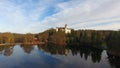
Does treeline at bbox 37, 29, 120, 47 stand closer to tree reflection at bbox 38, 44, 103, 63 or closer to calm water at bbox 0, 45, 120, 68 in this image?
tree reflection at bbox 38, 44, 103, 63

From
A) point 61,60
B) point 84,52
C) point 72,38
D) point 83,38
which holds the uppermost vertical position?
point 83,38

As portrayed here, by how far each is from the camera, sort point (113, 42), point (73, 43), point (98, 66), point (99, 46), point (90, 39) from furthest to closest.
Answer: point (73, 43) → point (90, 39) → point (99, 46) → point (113, 42) → point (98, 66)

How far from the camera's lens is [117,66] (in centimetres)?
3950

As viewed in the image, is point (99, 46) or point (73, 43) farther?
point (73, 43)

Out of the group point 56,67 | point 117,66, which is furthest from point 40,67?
point 117,66

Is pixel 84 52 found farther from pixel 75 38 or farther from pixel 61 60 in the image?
pixel 75 38

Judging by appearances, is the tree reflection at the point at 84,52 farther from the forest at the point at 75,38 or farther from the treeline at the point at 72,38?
the treeline at the point at 72,38

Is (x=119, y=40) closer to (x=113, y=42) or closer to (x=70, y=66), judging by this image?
(x=113, y=42)

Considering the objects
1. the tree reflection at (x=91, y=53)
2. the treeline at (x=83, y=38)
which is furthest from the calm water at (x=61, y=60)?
the treeline at (x=83, y=38)

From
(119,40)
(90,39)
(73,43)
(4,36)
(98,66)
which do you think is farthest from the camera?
(4,36)

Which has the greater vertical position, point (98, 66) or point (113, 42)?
point (113, 42)

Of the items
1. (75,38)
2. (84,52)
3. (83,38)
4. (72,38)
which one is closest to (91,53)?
(84,52)

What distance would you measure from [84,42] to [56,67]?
204 ft

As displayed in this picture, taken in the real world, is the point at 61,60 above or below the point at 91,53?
below
